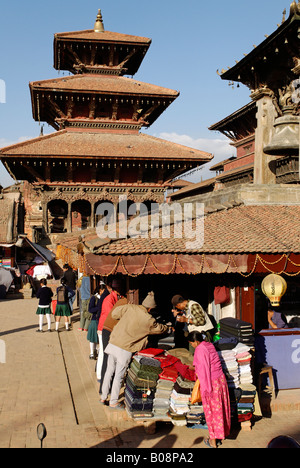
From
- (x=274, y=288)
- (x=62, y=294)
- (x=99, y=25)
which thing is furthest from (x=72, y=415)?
(x=99, y=25)

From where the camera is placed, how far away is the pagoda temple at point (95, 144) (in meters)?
23.5

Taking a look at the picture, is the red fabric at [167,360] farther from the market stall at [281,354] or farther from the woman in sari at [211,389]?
the market stall at [281,354]

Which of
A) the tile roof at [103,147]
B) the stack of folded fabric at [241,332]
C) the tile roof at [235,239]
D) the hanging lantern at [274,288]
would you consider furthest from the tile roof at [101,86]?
the stack of folded fabric at [241,332]

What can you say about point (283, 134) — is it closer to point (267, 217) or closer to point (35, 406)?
point (267, 217)

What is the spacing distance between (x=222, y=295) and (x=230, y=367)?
2667 mm

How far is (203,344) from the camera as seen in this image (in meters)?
6.14

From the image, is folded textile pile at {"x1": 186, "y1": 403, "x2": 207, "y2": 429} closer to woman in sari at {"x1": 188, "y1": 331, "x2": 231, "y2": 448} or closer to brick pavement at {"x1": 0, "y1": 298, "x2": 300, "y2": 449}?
brick pavement at {"x1": 0, "y1": 298, "x2": 300, "y2": 449}

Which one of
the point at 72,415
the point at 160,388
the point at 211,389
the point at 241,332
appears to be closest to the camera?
the point at 211,389

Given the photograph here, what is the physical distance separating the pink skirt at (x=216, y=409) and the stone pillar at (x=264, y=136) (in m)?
7.41

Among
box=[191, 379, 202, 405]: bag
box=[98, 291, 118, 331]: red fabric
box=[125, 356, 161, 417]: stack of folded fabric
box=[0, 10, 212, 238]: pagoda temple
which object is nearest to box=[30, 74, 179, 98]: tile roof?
box=[0, 10, 212, 238]: pagoda temple

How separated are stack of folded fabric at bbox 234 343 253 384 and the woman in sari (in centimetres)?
91

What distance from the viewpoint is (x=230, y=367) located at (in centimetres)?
698

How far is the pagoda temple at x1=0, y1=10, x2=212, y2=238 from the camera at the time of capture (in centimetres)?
2352

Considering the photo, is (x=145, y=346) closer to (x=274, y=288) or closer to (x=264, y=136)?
(x=274, y=288)
